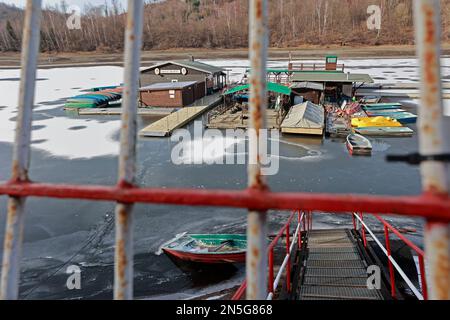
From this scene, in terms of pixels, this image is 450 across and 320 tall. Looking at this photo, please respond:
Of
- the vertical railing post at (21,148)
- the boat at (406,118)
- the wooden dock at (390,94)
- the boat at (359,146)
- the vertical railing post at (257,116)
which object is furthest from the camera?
the wooden dock at (390,94)

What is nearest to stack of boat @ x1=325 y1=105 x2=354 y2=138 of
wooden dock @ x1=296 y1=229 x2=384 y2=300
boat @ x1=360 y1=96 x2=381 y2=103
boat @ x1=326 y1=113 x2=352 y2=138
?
boat @ x1=326 y1=113 x2=352 y2=138

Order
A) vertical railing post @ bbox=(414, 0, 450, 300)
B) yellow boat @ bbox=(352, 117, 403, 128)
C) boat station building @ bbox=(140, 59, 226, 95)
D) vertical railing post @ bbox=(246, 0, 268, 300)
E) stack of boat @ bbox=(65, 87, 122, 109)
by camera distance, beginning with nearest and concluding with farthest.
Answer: vertical railing post @ bbox=(414, 0, 450, 300) → vertical railing post @ bbox=(246, 0, 268, 300) → yellow boat @ bbox=(352, 117, 403, 128) → stack of boat @ bbox=(65, 87, 122, 109) → boat station building @ bbox=(140, 59, 226, 95)

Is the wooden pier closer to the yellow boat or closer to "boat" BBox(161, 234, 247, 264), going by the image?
the yellow boat

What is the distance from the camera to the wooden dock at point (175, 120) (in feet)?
54.2

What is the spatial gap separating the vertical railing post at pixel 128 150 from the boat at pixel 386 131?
16.3 meters

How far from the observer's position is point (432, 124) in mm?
1096

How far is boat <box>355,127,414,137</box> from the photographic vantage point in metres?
15.9

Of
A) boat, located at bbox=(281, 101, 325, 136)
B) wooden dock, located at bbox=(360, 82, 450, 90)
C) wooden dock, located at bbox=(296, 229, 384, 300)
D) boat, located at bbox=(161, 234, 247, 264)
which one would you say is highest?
wooden dock, located at bbox=(360, 82, 450, 90)

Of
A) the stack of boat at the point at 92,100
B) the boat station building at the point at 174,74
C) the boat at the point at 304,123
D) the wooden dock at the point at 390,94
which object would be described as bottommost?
the boat at the point at 304,123

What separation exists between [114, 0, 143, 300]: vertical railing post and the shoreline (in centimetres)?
5024

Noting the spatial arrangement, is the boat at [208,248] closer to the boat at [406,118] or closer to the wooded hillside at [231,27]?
the boat at [406,118]

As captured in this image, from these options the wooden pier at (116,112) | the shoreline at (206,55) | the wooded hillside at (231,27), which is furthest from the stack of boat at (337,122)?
the wooded hillside at (231,27)

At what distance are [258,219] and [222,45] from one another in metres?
67.6
